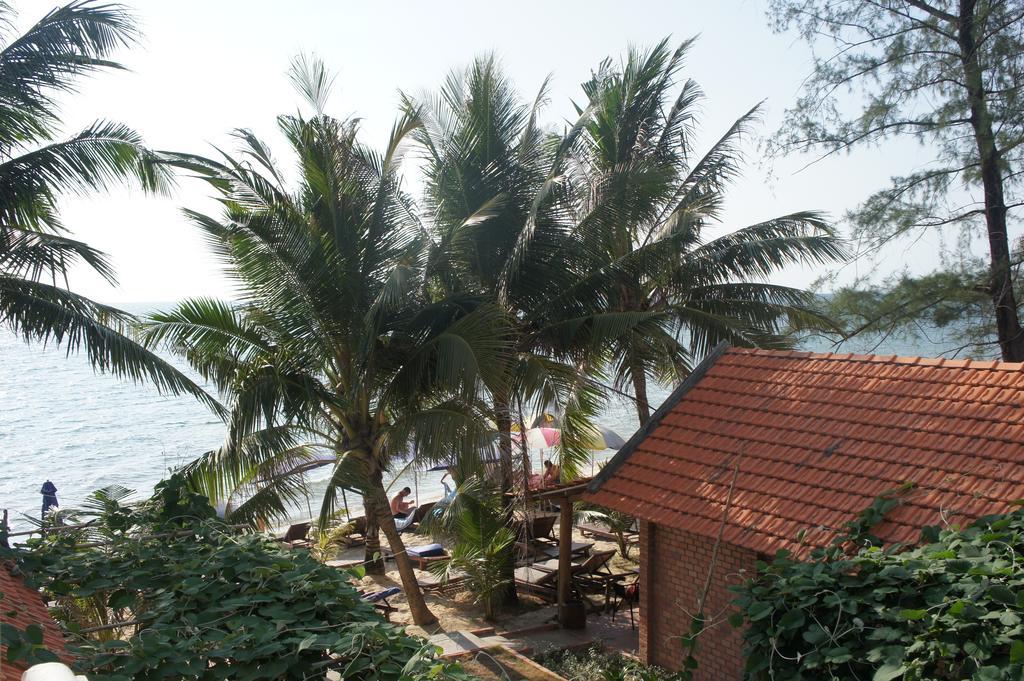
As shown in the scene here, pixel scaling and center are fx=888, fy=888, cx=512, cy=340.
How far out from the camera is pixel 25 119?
11.0m

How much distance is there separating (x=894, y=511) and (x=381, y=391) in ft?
23.8

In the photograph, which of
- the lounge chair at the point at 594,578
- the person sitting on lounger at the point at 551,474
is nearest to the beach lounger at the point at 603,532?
the person sitting on lounger at the point at 551,474

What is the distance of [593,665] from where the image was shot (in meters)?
10.6

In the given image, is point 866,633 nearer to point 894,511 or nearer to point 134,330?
point 894,511

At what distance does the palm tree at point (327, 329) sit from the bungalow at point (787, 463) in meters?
2.67

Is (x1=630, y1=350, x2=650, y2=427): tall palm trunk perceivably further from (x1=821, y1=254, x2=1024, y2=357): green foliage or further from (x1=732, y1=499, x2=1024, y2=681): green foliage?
(x1=732, y1=499, x2=1024, y2=681): green foliage

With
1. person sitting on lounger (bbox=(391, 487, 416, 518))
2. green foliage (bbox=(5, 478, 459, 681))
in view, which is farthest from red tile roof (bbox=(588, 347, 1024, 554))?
person sitting on lounger (bbox=(391, 487, 416, 518))

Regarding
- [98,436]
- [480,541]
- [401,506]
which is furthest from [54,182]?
[98,436]

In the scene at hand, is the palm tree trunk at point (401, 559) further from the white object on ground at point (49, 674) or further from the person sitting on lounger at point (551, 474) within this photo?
the white object on ground at point (49, 674)

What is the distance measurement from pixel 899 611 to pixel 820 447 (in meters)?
3.15

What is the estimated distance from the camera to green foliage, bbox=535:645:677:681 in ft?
31.9

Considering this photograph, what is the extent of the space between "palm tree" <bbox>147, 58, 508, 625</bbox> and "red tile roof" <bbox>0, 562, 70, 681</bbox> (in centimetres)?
585

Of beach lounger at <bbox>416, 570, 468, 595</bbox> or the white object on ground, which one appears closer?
the white object on ground

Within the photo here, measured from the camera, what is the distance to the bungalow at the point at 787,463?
303 inches
